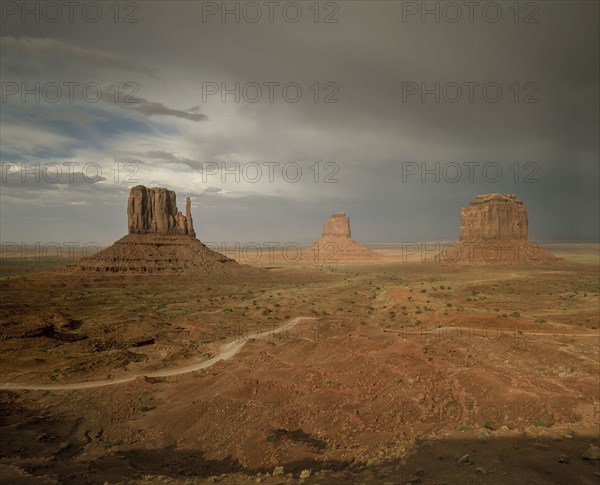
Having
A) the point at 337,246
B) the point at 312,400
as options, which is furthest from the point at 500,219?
the point at 312,400

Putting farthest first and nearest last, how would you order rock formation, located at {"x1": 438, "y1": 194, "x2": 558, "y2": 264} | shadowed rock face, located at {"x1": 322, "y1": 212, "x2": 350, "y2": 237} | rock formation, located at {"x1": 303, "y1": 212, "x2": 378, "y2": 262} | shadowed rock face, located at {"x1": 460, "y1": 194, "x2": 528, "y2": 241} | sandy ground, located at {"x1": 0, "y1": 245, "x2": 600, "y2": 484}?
1. shadowed rock face, located at {"x1": 322, "y1": 212, "x2": 350, "y2": 237}
2. rock formation, located at {"x1": 303, "y1": 212, "x2": 378, "y2": 262}
3. shadowed rock face, located at {"x1": 460, "y1": 194, "x2": 528, "y2": 241}
4. rock formation, located at {"x1": 438, "y1": 194, "x2": 558, "y2": 264}
5. sandy ground, located at {"x1": 0, "y1": 245, "x2": 600, "y2": 484}

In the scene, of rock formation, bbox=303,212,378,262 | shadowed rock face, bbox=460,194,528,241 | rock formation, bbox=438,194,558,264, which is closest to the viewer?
rock formation, bbox=438,194,558,264

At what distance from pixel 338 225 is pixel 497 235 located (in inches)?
→ 3722

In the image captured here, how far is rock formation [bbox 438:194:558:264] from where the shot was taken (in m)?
98.1

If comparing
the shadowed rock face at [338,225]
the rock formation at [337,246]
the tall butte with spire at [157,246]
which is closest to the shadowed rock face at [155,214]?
the tall butte with spire at [157,246]

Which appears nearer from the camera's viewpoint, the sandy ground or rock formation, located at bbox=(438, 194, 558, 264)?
the sandy ground

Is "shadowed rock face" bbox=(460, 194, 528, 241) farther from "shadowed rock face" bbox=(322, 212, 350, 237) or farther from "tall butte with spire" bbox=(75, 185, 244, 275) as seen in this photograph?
"shadowed rock face" bbox=(322, 212, 350, 237)

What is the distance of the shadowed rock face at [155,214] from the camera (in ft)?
289

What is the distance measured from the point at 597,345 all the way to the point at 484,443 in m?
17.2

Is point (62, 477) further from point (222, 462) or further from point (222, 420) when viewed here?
point (222, 420)

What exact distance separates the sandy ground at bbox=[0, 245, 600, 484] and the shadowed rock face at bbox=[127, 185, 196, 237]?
5566 cm

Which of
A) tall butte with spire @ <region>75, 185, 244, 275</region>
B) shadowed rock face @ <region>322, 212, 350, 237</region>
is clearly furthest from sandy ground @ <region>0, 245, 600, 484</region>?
shadowed rock face @ <region>322, 212, 350, 237</region>

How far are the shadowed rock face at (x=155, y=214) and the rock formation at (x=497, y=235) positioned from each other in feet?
269

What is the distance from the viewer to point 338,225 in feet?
625
